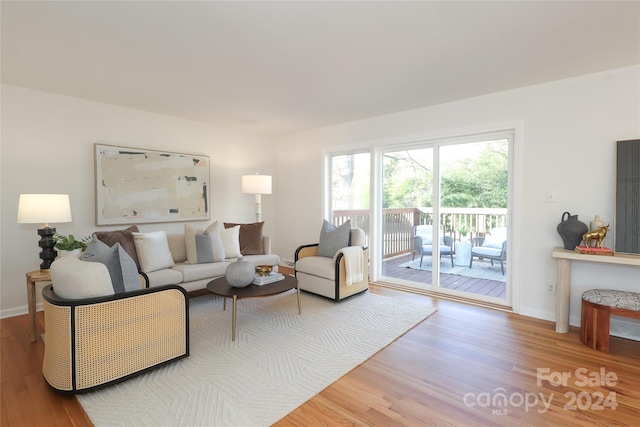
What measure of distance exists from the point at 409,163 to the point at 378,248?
4.39 feet

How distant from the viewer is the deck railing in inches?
145

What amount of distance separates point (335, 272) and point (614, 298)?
251cm

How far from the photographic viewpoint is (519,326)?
301 centimetres

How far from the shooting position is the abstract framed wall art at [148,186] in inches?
151

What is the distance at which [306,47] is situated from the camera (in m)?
2.42

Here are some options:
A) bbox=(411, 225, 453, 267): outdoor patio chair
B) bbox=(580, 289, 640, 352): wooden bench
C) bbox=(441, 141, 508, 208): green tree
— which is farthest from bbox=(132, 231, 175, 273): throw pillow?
bbox=(580, 289, 640, 352): wooden bench

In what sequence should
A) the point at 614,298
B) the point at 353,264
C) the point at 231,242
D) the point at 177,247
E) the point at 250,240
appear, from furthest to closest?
the point at 250,240
the point at 231,242
the point at 177,247
the point at 353,264
the point at 614,298

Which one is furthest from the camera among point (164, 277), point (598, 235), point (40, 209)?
point (164, 277)

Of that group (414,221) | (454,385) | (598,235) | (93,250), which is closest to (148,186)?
(93,250)

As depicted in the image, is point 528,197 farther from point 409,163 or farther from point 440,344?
point 440,344

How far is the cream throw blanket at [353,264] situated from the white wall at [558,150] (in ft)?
5.64

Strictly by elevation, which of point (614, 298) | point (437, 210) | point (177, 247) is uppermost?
Result: point (437, 210)

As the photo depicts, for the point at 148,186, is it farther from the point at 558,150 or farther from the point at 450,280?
the point at 558,150

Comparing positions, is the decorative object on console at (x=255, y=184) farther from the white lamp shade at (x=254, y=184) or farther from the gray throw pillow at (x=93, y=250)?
the gray throw pillow at (x=93, y=250)
